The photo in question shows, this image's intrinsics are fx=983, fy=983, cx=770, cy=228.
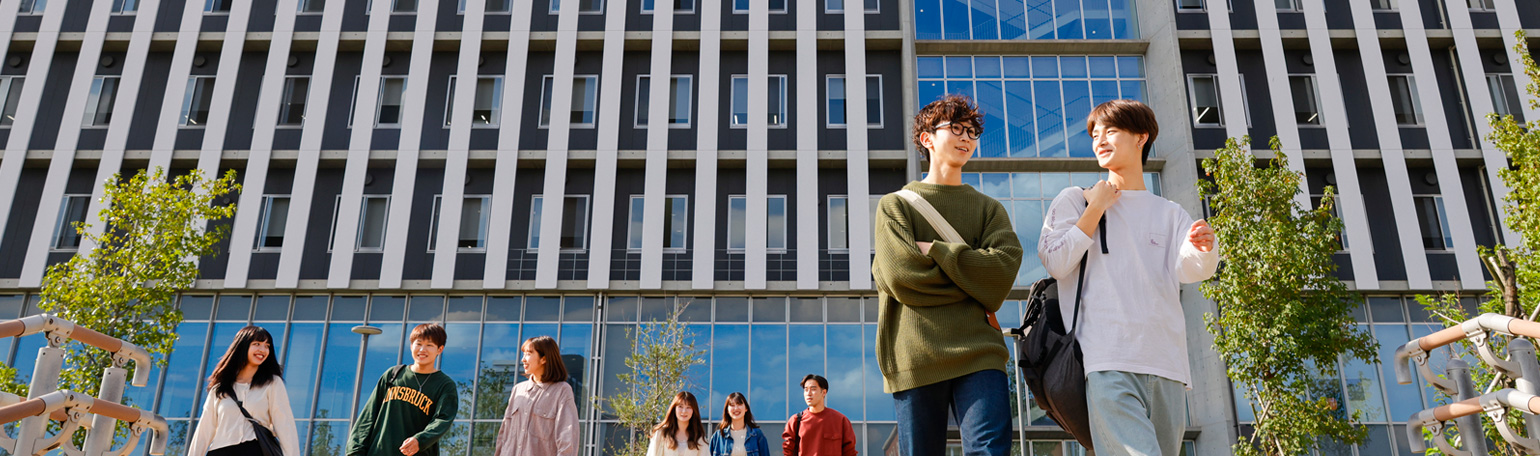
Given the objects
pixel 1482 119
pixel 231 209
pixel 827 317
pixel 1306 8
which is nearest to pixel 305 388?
pixel 231 209

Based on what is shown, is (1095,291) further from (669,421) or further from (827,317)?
(827,317)

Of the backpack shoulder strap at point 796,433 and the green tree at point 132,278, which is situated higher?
the green tree at point 132,278

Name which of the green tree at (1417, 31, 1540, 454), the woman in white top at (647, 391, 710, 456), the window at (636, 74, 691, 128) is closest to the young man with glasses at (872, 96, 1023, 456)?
the woman in white top at (647, 391, 710, 456)

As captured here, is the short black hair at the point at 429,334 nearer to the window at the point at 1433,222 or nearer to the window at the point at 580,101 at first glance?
the window at the point at 580,101

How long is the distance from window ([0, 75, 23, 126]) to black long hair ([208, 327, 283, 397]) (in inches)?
829

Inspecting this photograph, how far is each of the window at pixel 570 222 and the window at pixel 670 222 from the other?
1.00 meters

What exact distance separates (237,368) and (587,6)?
59.3 ft

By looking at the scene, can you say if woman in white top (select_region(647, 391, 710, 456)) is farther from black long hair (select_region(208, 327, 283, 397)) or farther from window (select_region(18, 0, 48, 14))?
window (select_region(18, 0, 48, 14))

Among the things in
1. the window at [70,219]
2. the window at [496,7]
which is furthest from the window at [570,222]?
the window at [70,219]

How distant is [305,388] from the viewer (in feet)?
66.3

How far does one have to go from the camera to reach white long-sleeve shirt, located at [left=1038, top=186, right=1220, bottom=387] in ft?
9.80

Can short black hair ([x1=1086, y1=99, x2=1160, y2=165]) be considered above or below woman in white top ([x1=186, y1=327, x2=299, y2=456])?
above

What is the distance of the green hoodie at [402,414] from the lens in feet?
20.8

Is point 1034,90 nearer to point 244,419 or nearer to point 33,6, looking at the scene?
point 244,419
